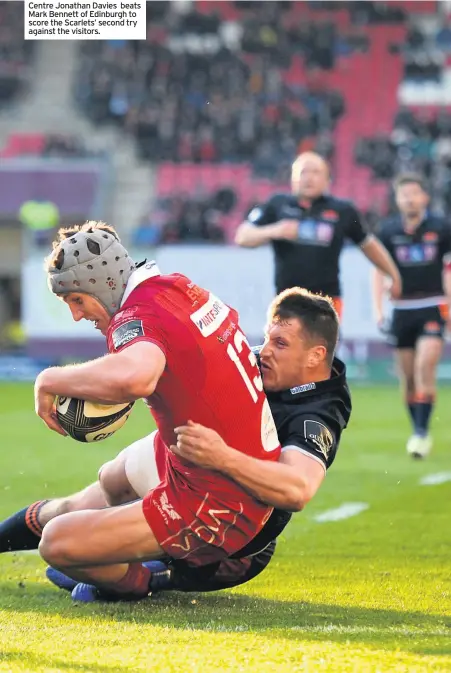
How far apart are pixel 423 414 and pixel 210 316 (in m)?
5.50

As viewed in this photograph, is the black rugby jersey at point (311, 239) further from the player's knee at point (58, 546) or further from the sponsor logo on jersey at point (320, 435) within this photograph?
the player's knee at point (58, 546)

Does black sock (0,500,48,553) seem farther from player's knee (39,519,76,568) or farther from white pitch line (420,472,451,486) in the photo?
white pitch line (420,472,451,486)

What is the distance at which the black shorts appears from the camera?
9.92 metres

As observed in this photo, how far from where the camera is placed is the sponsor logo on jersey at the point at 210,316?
4195 mm

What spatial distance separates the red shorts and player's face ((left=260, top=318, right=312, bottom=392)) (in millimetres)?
504

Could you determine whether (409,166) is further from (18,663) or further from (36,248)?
(18,663)

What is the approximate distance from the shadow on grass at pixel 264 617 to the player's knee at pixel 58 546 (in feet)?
0.69

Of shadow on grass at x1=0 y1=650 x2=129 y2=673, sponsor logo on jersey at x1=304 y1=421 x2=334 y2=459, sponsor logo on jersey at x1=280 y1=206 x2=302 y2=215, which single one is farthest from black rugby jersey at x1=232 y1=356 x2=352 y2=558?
sponsor logo on jersey at x1=280 y1=206 x2=302 y2=215

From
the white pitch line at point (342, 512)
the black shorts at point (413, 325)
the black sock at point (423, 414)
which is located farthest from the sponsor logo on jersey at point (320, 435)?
the black shorts at point (413, 325)

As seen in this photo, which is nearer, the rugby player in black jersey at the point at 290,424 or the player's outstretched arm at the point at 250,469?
the player's outstretched arm at the point at 250,469

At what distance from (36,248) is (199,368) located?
54.1 feet

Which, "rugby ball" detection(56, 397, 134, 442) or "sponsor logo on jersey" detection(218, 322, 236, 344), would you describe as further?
"sponsor logo on jersey" detection(218, 322, 236, 344)

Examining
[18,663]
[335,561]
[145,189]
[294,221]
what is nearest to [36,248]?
[145,189]

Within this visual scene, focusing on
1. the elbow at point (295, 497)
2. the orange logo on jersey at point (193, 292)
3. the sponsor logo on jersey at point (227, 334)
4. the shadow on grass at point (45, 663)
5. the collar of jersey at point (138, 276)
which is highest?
the collar of jersey at point (138, 276)
